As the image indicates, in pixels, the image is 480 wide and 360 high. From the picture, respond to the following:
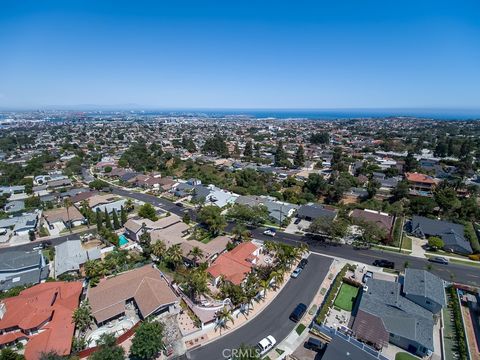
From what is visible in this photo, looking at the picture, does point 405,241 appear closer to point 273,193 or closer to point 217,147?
point 273,193

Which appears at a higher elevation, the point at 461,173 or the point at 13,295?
the point at 461,173

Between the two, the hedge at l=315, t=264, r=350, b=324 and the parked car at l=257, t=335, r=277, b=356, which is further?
the hedge at l=315, t=264, r=350, b=324

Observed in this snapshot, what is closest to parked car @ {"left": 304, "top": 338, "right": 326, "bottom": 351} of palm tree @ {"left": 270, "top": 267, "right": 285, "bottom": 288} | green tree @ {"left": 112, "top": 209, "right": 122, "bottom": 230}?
palm tree @ {"left": 270, "top": 267, "right": 285, "bottom": 288}

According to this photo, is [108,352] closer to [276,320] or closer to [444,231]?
[276,320]

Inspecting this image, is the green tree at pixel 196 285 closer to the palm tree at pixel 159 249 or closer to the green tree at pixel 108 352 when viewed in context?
the palm tree at pixel 159 249

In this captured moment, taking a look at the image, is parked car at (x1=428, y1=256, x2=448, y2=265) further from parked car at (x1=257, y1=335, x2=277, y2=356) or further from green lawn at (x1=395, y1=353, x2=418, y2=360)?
parked car at (x1=257, y1=335, x2=277, y2=356)

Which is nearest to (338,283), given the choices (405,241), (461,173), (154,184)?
(405,241)

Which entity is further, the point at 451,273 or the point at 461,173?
the point at 461,173

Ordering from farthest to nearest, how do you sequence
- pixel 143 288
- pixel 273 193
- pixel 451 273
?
pixel 273 193 < pixel 451 273 < pixel 143 288

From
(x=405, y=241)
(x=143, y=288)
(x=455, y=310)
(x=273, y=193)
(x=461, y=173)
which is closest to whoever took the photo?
(x=455, y=310)
